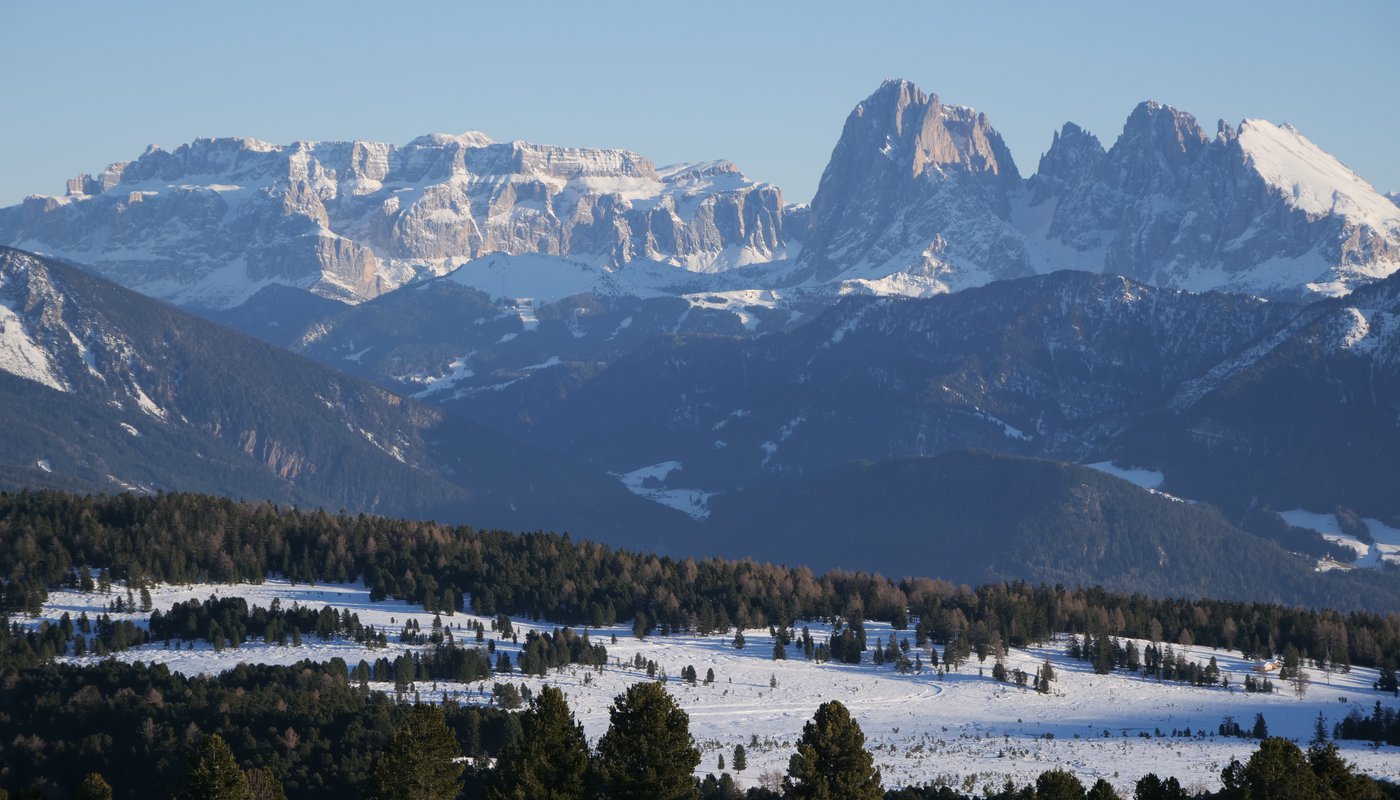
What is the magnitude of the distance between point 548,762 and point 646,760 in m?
5.76

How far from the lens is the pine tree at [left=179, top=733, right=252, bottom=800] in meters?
123

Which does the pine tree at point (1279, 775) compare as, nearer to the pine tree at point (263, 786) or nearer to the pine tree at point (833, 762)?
the pine tree at point (833, 762)

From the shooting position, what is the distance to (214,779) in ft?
406

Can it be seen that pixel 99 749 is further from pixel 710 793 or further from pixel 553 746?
pixel 553 746

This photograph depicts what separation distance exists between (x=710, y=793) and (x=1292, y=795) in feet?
156

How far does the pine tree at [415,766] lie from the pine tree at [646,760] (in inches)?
376

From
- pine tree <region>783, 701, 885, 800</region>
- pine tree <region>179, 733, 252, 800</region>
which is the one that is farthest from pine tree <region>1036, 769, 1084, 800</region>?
pine tree <region>179, 733, 252, 800</region>

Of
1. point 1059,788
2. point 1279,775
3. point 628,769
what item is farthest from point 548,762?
point 1279,775

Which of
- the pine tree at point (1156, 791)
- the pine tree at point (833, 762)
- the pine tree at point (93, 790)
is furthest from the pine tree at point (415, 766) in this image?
the pine tree at point (1156, 791)

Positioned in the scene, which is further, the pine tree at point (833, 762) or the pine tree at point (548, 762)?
the pine tree at point (833, 762)

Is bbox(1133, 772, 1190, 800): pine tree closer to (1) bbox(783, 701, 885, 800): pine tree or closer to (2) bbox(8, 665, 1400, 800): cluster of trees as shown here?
(2) bbox(8, 665, 1400, 800): cluster of trees

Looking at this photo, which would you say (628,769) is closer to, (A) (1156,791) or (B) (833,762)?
(B) (833,762)

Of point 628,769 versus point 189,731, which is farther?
point 189,731

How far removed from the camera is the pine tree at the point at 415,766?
12725 cm
